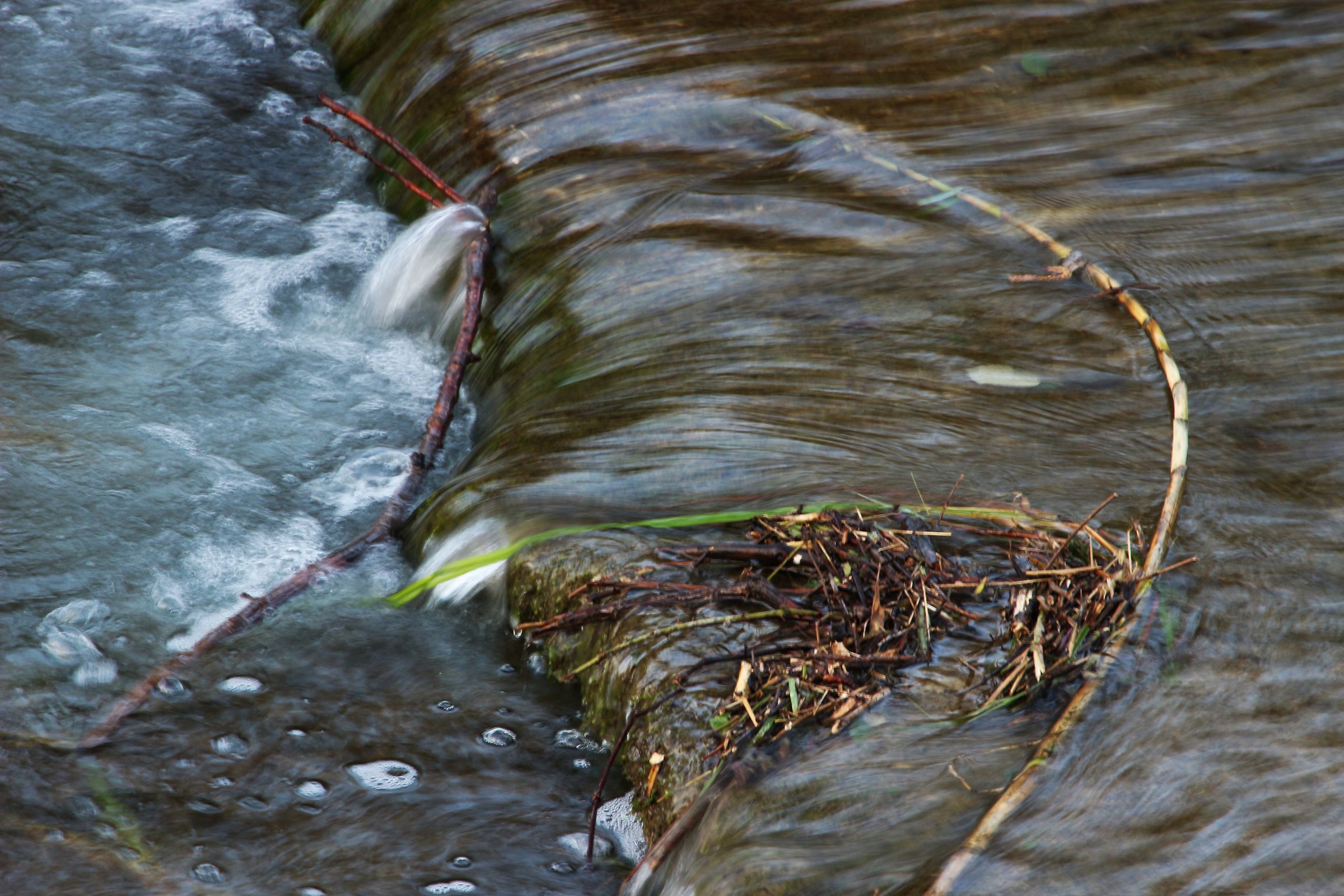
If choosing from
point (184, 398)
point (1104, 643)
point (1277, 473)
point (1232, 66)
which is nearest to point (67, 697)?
point (184, 398)

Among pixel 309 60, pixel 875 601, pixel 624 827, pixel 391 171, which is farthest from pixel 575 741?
pixel 309 60

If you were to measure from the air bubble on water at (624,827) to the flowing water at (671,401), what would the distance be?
0.18 feet

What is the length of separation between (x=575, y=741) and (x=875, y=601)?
0.83 metres

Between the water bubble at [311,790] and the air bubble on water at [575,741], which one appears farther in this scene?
the air bubble on water at [575,741]

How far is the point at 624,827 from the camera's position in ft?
8.44

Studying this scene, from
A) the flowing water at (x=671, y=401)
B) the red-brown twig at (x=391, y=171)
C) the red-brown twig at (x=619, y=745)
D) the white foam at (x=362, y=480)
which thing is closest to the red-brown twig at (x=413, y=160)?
the red-brown twig at (x=391, y=171)

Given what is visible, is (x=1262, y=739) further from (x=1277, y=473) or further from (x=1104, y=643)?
(x=1277, y=473)

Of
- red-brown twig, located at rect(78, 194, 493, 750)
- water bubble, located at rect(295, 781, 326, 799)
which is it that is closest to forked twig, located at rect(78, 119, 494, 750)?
red-brown twig, located at rect(78, 194, 493, 750)

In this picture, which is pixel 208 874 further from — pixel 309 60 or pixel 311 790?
pixel 309 60

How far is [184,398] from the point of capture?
437 cm

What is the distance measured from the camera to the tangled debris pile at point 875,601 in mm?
2385

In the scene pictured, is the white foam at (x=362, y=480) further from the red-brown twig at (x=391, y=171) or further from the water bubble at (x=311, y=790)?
the water bubble at (x=311, y=790)

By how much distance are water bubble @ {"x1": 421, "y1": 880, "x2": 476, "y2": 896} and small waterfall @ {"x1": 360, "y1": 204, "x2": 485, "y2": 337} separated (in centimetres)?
287

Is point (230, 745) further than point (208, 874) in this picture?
Yes
